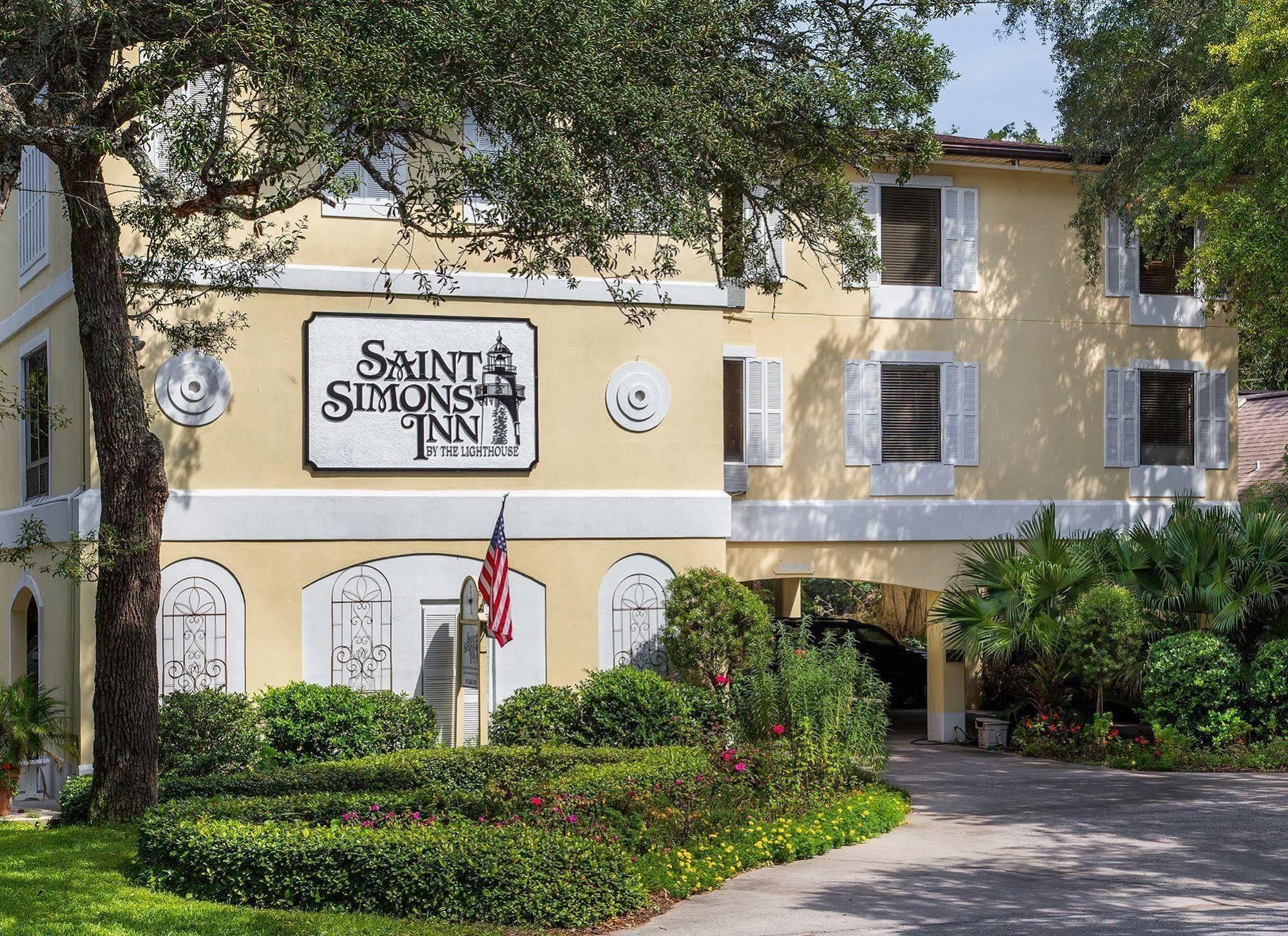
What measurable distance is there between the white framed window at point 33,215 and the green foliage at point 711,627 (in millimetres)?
8535

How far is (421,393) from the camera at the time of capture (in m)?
16.7

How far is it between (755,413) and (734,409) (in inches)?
12.0

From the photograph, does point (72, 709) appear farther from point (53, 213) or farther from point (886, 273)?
point (886, 273)

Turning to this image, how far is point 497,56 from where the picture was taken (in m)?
11.2

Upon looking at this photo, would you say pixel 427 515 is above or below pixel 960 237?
below

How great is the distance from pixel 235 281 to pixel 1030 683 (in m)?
12.2

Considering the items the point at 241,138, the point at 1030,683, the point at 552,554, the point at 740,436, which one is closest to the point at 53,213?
the point at 241,138

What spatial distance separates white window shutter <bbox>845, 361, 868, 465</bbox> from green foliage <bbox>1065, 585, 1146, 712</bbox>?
3825 mm

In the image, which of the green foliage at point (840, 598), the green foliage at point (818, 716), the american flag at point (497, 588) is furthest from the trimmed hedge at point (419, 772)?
the green foliage at point (840, 598)

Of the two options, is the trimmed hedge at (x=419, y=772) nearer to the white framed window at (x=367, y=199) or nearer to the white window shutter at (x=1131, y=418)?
the white framed window at (x=367, y=199)

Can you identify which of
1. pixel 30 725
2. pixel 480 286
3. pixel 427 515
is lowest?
pixel 30 725

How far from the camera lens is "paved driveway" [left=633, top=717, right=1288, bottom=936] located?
945 cm

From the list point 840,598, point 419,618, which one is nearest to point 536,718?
point 419,618

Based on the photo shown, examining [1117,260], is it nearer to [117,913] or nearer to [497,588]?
[497,588]
